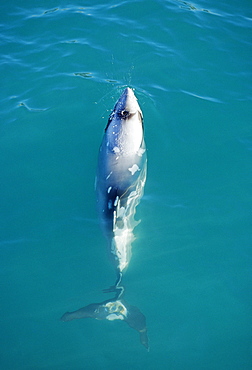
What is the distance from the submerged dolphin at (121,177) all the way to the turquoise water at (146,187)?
388 millimetres

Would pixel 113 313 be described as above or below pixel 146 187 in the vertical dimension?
below

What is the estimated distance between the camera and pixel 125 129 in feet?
31.2

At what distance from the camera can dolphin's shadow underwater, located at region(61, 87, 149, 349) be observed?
7.86m

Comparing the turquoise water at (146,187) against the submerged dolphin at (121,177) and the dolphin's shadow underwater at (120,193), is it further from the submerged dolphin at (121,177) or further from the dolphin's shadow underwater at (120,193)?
the submerged dolphin at (121,177)

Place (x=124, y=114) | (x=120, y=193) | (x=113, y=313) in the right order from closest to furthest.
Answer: (x=113, y=313) < (x=120, y=193) < (x=124, y=114)

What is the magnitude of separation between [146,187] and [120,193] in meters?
1.28

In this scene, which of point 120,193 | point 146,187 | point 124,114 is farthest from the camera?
point 146,187

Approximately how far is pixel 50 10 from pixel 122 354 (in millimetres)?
16025

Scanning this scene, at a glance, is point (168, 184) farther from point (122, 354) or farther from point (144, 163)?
point (122, 354)

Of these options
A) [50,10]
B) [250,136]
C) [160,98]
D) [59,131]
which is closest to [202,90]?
[160,98]

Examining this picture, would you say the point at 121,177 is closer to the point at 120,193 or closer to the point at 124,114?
the point at 120,193

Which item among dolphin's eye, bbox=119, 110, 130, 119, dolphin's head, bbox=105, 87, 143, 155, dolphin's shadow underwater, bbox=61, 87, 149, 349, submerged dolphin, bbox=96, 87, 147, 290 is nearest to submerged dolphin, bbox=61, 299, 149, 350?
dolphin's shadow underwater, bbox=61, 87, 149, 349

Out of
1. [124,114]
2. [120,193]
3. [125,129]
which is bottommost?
[120,193]

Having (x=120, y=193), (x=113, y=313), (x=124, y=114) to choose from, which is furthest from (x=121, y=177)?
(x=113, y=313)
